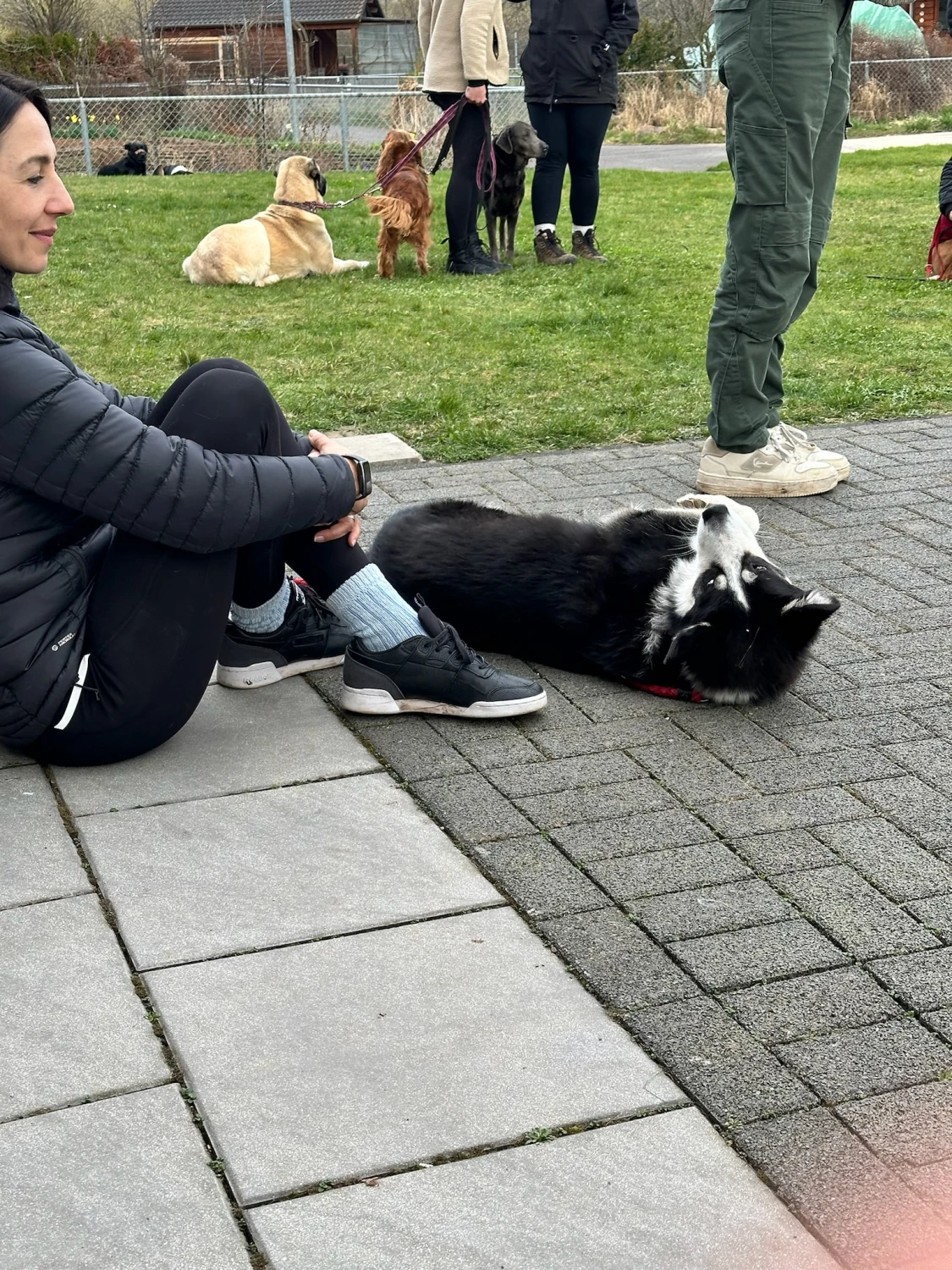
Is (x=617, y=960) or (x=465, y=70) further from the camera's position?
(x=465, y=70)

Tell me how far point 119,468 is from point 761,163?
308 centimetres

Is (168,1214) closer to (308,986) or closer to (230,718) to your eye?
(308,986)

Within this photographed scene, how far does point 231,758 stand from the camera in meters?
3.41

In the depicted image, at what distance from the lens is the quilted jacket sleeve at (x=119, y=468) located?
2.85 m

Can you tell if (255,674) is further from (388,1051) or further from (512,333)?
(512,333)

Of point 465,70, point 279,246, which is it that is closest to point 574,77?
point 465,70

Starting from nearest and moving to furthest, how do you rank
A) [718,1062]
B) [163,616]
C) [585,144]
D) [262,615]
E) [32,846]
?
[718,1062] < [32,846] < [163,616] < [262,615] < [585,144]

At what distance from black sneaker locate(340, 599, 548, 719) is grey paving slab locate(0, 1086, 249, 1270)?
61.6 inches

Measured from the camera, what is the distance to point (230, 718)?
12.0ft

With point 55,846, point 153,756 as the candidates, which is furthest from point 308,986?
point 153,756

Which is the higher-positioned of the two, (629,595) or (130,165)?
(130,165)

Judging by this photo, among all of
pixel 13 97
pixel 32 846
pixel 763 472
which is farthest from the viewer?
→ pixel 763 472

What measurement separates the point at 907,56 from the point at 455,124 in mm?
22563

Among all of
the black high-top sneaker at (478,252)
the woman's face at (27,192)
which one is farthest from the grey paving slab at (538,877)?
the black high-top sneaker at (478,252)
